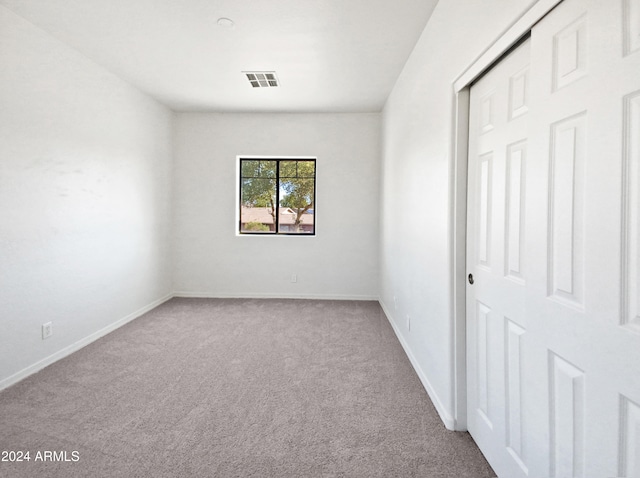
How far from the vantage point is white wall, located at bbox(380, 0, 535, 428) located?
177cm

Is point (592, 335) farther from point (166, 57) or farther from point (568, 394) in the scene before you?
point (166, 57)

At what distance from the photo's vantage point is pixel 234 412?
2082 mm

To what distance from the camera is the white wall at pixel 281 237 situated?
190 inches

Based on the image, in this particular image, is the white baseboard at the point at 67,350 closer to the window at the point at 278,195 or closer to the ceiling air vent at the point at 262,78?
the window at the point at 278,195

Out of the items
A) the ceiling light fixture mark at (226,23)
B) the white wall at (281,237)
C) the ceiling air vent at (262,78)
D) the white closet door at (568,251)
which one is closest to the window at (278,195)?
the white wall at (281,237)

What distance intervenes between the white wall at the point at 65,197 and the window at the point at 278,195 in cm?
134

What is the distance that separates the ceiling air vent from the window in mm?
1305

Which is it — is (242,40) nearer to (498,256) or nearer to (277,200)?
(277,200)

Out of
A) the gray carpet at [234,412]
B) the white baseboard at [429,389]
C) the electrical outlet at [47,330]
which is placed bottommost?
the gray carpet at [234,412]

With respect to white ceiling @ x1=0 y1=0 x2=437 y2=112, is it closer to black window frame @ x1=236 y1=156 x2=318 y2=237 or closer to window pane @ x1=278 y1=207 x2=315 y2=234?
black window frame @ x1=236 y1=156 x2=318 y2=237

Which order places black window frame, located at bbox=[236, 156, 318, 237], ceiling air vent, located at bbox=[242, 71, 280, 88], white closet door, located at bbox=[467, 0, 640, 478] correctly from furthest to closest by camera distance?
1. black window frame, located at bbox=[236, 156, 318, 237]
2. ceiling air vent, located at bbox=[242, 71, 280, 88]
3. white closet door, located at bbox=[467, 0, 640, 478]

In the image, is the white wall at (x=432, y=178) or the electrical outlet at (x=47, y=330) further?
the electrical outlet at (x=47, y=330)

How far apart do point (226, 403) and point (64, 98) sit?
2.90 metres

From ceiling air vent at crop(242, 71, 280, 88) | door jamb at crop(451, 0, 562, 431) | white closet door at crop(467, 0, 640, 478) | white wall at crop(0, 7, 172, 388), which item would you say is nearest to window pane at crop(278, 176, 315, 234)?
ceiling air vent at crop(242, 71, 280, 88)
